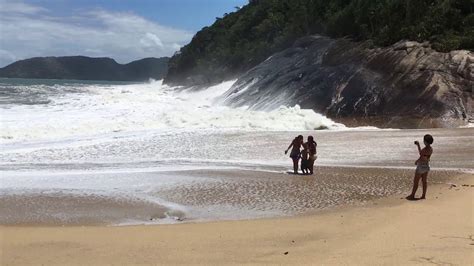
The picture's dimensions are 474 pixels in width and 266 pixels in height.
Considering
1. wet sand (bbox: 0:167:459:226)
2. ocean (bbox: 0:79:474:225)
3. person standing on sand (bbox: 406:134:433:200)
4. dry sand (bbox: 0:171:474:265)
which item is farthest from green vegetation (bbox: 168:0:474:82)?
dry sand (bbox: 0:171:474:265)

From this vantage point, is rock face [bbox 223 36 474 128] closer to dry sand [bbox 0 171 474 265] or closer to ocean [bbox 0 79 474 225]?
ocean [bbox 0 79 474 225]

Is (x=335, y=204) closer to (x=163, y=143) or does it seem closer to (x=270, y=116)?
(x=163, y=143)

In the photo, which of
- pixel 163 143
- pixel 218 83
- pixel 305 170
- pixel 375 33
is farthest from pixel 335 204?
pixel 218 83

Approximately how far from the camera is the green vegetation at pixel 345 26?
29875 millimetres

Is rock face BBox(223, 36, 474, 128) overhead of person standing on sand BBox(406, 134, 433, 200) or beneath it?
overhead

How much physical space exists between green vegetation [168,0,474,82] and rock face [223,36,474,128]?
1.62 m

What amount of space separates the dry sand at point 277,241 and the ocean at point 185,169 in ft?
2.89

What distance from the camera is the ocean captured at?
8.72 metres

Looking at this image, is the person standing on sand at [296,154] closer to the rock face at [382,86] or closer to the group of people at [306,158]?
the group of people at [306,158]

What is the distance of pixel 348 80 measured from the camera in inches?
1093

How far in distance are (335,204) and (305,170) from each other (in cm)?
350

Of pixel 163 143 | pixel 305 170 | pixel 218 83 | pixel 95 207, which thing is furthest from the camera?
pixel 218 83

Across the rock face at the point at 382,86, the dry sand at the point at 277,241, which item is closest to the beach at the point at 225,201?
the dry sand at the point at 277,241

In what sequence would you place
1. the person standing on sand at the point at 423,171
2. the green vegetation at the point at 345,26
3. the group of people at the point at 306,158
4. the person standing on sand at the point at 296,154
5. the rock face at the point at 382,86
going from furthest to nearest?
the green vegetation at the point at 345,26 → the rock face at the point at 382,86 → the person standing on sand at the point at 296,154 → the group of people at the point at 306,158 → the person standing on sand at the point at 423,171
